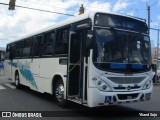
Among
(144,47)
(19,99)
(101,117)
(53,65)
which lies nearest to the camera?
(101,117)

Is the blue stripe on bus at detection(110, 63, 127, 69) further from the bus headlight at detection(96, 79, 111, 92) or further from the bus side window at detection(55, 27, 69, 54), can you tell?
the bus side window at detection(55, 27, 69, 54)

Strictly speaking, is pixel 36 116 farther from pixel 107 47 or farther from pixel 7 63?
pixel 7 63

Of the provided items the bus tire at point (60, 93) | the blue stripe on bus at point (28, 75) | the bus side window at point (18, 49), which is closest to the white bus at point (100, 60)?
the bus tire at point (60, 93)

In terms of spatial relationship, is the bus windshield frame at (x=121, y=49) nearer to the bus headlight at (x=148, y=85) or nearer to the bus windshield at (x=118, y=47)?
the bus windshield at (x=118, y=47)

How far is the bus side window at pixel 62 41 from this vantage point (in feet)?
35.2

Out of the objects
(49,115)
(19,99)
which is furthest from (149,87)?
(19,99)

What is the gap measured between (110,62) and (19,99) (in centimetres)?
549

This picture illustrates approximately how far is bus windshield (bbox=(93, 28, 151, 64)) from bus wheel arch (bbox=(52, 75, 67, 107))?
2.56 meters

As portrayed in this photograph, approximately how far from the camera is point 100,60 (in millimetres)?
8984

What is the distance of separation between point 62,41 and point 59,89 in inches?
68.3

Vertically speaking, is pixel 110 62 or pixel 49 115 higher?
pixel 110 62

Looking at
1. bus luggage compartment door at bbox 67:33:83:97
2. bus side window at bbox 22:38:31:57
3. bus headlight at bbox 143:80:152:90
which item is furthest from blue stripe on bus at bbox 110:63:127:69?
bus side window at bbox 22:38:31:57

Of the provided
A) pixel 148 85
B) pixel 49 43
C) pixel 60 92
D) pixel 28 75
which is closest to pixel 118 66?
pixel 148 85

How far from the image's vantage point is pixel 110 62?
9.10m
